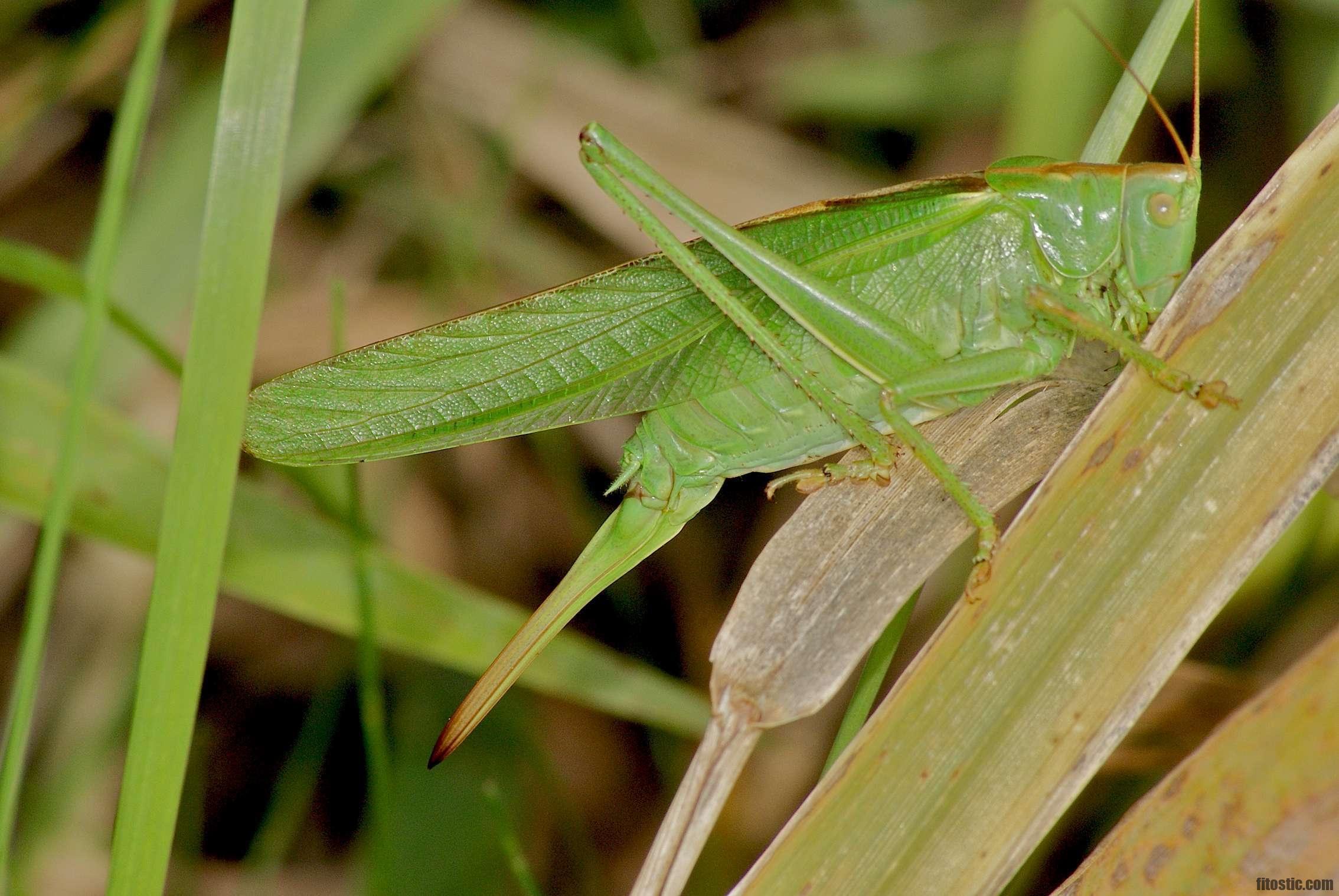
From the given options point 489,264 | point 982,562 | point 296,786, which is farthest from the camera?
point 489,264

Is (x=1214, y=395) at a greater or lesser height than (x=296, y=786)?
greater

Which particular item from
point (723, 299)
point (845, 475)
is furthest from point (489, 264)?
point (845, 475)

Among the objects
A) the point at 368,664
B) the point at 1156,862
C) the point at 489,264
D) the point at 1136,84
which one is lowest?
the point at 1156,862

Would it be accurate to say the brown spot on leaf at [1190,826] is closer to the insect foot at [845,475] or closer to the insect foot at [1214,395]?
the insect foot at [1214,395]

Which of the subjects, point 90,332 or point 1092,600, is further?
point 90,332

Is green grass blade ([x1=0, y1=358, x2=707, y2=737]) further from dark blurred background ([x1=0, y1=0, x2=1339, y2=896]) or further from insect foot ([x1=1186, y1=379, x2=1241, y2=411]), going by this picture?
insect foot ([x1=1186, y1=379, x2=1241, y2=411])

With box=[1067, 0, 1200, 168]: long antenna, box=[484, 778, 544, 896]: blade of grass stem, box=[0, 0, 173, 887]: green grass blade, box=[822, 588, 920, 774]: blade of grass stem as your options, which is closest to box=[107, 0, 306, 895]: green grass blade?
box=[0, 0, 173, 887]: green grass blade

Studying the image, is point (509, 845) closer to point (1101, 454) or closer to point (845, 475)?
point (845, 475)

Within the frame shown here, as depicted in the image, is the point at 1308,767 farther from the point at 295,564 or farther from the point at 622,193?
the point at 295,564
